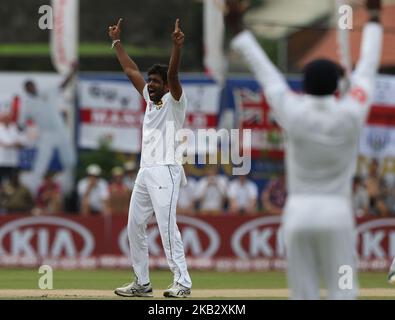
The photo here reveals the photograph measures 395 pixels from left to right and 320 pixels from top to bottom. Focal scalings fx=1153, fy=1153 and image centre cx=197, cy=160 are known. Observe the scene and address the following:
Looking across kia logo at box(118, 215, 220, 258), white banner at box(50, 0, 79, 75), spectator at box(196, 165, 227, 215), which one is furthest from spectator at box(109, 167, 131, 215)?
white banner at box(50, 0, 79, 75)

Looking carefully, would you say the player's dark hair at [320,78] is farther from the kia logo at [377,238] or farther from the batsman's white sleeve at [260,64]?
the kia logo at [377,238]

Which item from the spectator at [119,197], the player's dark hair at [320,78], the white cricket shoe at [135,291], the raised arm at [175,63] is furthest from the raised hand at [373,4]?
the spectator at [119,197]

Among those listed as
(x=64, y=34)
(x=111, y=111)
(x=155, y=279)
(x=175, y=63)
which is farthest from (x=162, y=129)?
(x=111, y=111)

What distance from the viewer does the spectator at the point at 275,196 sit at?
884 inches

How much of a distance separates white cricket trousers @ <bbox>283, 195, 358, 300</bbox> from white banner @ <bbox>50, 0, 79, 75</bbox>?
16.7 metres

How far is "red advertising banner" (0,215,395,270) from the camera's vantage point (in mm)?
20594

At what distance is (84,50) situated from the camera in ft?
152

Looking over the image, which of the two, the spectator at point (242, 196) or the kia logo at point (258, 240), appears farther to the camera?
the spectator at point (242, 196)

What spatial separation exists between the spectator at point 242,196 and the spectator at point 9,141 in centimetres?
463

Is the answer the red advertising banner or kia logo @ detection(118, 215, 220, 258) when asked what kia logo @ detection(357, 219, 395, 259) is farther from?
kia logo @ detection(118, 215, 220, 258)

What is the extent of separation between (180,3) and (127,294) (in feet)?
108

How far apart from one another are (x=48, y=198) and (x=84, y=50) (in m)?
24.5

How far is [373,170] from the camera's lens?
2375cm
